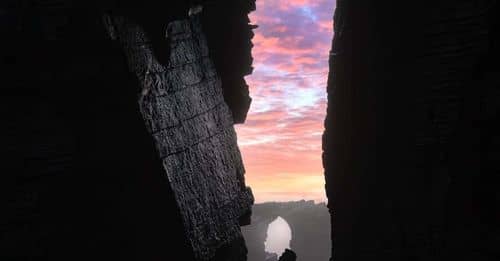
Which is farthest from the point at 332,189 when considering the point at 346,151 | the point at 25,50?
the point at 25,50

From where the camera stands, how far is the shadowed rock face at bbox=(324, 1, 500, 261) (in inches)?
227

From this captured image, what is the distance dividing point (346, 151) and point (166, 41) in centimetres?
434

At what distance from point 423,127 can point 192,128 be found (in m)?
3.66

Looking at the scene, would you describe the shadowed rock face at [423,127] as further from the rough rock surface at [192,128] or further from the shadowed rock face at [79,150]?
the shadowed rock face at [79,150]

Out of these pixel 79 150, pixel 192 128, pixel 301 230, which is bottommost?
pixel 301 230

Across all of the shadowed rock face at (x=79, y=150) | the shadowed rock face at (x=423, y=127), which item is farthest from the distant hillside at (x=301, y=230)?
the shadowed rock face at (x=79, y=150)

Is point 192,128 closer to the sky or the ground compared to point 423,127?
closer to the sky

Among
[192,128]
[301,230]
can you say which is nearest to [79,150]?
[192,128]

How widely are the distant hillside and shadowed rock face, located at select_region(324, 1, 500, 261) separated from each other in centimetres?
2602

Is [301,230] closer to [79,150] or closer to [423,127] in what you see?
[423,127]

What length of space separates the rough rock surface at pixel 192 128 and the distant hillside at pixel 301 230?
26380mm

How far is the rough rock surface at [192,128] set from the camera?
6.08 m

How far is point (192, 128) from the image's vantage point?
269 inches

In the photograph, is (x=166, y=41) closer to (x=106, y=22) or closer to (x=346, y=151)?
(x=106, y=22)
